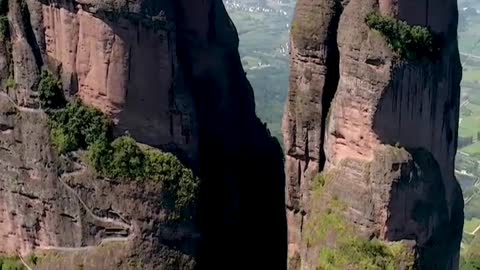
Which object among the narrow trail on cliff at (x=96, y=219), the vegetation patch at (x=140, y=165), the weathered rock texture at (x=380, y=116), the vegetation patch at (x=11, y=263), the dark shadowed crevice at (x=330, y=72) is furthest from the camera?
the vegetation patch at (x=11, y=263)

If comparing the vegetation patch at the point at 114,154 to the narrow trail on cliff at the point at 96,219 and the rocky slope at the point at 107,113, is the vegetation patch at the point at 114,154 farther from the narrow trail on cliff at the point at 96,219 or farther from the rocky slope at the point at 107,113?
the narrow trail on cliff at the point at 96,219

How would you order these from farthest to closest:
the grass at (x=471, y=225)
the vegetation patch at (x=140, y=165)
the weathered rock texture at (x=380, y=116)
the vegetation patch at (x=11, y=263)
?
the grass at (x=471, y=225)
the vegetation patch at (x=11, y=263)
the vegetation patch at (x=140, y=165)
the weathered rock texture at (x=380, y=116)

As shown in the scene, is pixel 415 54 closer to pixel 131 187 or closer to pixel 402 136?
pixel 402 136

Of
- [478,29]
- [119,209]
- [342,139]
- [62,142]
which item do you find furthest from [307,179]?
[478,29]

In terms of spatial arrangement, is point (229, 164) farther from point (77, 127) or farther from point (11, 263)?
point (11, 263)

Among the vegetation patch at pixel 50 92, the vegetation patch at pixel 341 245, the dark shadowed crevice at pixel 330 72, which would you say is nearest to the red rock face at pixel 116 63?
the vegetation patch at pixel 50 92

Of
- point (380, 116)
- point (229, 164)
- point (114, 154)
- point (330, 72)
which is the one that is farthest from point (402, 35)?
point (229, 164)
